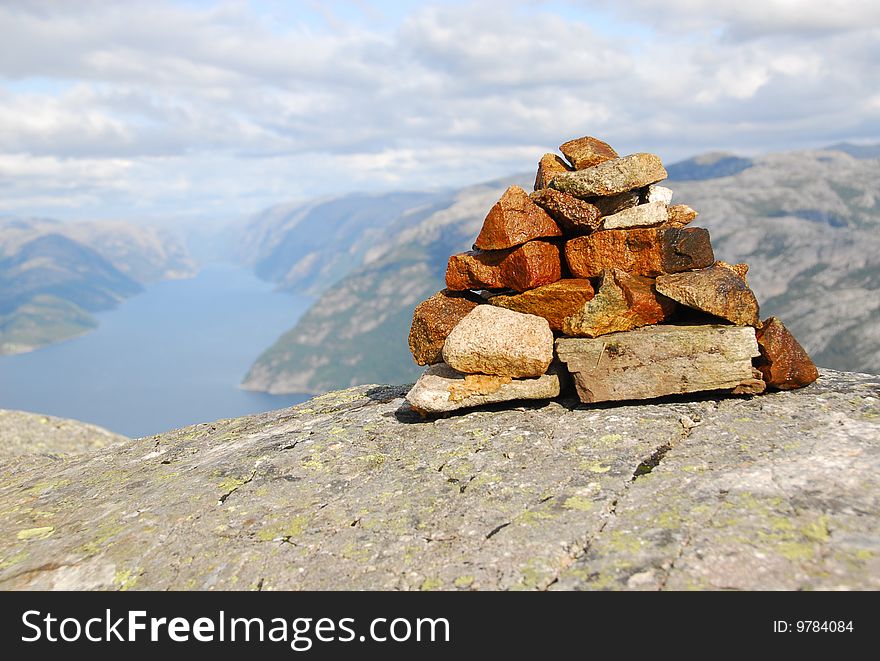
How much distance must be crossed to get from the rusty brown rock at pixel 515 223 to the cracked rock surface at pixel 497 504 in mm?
3821

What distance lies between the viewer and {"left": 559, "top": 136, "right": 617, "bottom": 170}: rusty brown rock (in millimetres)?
14742

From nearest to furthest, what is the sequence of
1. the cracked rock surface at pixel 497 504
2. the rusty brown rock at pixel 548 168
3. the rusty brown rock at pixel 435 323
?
the cracked rock surface at pixel 497 504
the rusty brown rock at pixel 435 323
the rusty brown rock at pixel 548 168

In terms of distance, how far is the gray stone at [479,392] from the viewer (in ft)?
43.0

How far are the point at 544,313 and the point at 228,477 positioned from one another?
7.42 meters

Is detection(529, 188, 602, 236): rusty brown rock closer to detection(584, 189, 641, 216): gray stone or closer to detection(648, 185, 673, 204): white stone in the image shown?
detection(584, 189, 641, 216): gray stone

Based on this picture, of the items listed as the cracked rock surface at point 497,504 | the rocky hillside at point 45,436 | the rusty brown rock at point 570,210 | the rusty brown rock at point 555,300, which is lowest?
the rocky hillside at point 45,436

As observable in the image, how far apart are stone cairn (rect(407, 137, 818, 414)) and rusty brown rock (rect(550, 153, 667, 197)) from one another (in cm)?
2

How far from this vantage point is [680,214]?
48.5 feet

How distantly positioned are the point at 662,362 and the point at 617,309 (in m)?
1.43

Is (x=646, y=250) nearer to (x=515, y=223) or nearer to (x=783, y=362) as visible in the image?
(x=515, y=223)

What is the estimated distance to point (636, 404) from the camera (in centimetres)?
1272

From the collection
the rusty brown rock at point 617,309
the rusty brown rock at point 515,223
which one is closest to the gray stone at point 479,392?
the rusty brown rock at point 617,309

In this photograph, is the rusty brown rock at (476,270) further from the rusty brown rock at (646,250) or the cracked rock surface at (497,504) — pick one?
the cracked rock surface at (497,504)
